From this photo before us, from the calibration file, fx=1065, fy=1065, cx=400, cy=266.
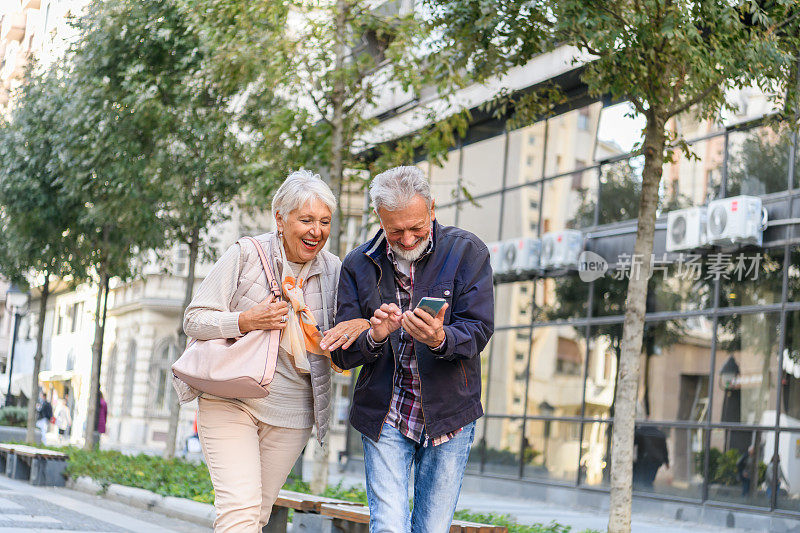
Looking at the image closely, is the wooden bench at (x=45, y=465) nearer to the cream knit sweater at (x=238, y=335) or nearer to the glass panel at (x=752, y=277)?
the glass panel at (x=752, y=277)

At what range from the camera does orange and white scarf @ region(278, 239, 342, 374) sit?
13.4 ft

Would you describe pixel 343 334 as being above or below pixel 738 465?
above

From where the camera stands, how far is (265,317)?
3986 millimetres

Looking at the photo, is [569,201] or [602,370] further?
[569,201]

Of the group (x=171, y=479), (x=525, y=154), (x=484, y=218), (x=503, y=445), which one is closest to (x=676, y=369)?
(x=503, y=445)

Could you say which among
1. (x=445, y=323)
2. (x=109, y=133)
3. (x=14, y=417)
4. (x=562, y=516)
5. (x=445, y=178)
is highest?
(x=445, y=178)

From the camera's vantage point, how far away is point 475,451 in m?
18.8

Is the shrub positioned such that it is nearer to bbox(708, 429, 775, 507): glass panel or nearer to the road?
the road

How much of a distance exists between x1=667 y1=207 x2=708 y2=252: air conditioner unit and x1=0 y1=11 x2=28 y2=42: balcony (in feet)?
180

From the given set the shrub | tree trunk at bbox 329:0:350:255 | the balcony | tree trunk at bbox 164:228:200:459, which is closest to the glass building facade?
tree trunk at bbox 329:0:350:255

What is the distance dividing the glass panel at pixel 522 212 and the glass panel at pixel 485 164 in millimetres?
492

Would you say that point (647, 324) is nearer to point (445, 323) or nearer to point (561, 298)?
point (561, 298)

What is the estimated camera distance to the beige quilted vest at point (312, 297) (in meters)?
4.18

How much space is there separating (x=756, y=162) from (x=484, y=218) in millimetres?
6369
